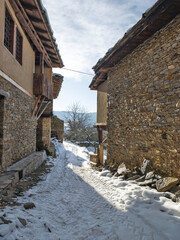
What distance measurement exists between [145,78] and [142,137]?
1.87m

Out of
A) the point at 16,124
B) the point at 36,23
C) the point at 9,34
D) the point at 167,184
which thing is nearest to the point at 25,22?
the point at 36,23

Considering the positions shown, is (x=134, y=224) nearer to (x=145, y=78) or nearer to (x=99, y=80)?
(x=145, y=78)

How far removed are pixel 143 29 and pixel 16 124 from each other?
17.0 ft

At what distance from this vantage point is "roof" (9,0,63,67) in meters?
5.20

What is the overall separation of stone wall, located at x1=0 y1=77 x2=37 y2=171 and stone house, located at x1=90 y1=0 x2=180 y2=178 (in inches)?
152

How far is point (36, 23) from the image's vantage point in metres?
6.25

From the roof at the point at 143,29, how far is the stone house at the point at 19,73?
2795 mm

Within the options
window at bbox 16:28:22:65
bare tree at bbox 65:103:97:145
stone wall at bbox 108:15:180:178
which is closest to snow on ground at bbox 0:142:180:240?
stone wall at bbox 108:15:180:178

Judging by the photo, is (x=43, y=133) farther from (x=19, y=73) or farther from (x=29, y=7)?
(x=29, y=7)

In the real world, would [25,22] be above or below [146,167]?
above

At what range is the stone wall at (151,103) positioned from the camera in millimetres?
3920

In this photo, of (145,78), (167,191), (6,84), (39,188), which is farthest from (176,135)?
(6,84)

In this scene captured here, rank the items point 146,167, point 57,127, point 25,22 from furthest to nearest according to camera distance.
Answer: point 57,127 → point 25,22 → point 146,167

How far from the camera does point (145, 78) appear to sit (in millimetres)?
5016
